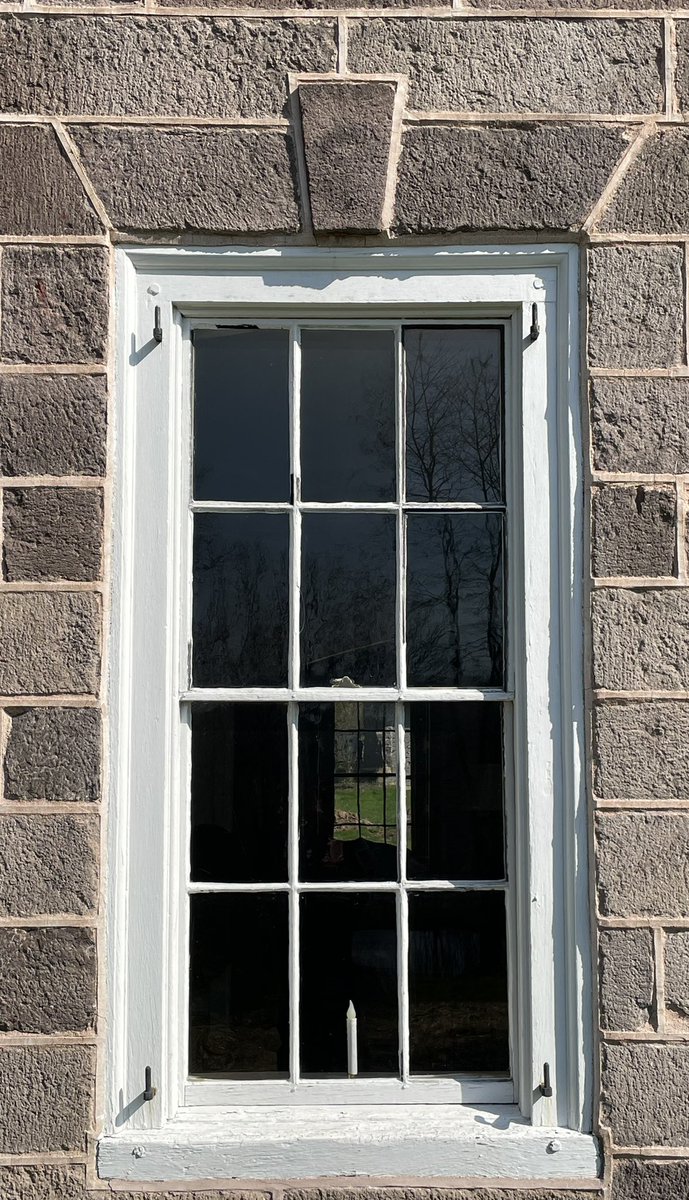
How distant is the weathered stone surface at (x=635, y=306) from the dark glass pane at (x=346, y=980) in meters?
1.45

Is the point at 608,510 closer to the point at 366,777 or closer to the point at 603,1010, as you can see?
the point at 366,777

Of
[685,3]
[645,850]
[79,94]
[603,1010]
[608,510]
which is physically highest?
[685,3]

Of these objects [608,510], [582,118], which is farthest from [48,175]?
[608,510]

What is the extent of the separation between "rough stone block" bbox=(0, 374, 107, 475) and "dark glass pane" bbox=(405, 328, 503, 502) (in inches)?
30.7

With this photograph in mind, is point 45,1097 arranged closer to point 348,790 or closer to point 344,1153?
point 344,1153

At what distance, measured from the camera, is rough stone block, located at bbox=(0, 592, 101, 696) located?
2.51 meters

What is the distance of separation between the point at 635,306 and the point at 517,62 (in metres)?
0.67

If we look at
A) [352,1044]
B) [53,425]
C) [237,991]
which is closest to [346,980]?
[352,1044]

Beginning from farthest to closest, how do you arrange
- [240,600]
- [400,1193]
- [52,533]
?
1. [240,600]
2. [52,533]
3. [400,1193]

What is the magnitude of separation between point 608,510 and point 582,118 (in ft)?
3.19

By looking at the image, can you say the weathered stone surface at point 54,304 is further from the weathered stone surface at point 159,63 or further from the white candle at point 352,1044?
the white candle at point 352,1044

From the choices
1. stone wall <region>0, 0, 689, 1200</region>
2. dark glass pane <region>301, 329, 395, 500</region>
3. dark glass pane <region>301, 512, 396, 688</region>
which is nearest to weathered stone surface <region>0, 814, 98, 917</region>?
stone wall <region>0, 0, 689, 1200</region>

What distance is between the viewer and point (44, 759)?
250cm

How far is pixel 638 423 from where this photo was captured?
258 centimetres
